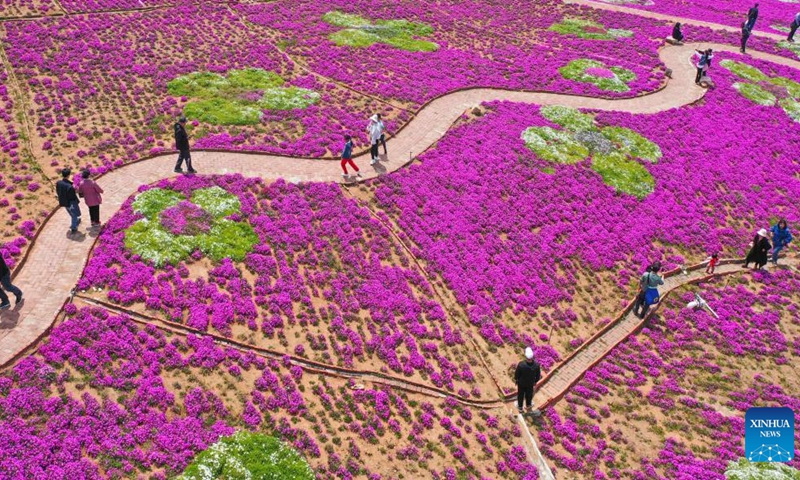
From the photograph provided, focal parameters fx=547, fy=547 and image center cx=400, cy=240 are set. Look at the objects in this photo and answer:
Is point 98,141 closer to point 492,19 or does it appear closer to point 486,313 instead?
point 486,313

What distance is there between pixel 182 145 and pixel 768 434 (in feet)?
89.5

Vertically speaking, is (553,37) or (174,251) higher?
(553,37)

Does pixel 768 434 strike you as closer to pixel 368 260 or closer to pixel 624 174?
pixel 368 260

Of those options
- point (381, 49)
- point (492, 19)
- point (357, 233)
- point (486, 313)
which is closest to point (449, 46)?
point (381, 49)

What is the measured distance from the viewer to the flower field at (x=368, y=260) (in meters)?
18.9

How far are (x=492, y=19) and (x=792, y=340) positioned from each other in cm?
4530

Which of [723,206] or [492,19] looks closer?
[723,206]

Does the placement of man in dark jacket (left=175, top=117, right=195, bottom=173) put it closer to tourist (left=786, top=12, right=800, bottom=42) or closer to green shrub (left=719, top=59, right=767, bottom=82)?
green shrub (left=719, top=59, right=767, bottom=82)

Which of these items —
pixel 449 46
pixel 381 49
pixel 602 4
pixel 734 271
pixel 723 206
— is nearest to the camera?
pixel 734 271

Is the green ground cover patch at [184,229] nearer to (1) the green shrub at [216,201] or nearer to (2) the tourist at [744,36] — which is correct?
(1) the green shrub at [216,201]

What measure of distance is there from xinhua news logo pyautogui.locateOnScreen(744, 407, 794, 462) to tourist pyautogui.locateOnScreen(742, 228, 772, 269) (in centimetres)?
1523

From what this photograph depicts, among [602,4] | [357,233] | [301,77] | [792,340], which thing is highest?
[602,4]

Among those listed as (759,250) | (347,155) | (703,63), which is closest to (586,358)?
(759,250)

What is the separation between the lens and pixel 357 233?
91.1ft
